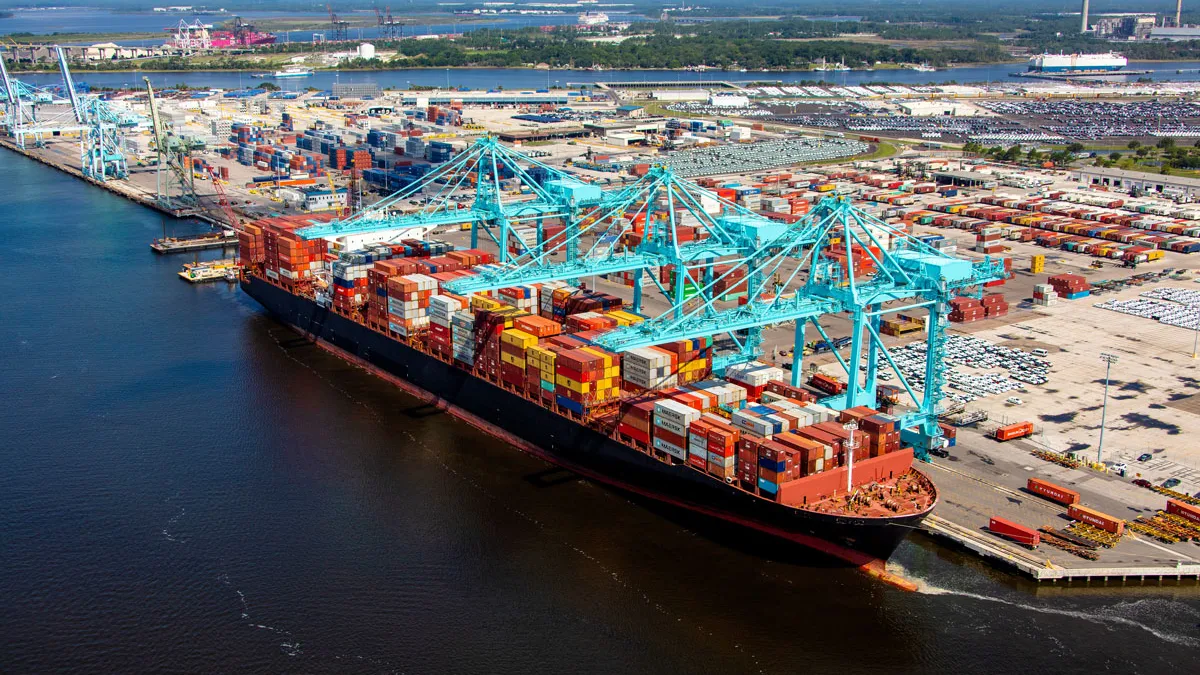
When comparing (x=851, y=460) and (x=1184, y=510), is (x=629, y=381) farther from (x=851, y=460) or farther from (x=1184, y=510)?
(x=1184, y=510)

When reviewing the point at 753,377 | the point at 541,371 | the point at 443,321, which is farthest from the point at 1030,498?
the point at 443,321

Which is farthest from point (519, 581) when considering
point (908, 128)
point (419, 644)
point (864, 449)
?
point (908, 128)

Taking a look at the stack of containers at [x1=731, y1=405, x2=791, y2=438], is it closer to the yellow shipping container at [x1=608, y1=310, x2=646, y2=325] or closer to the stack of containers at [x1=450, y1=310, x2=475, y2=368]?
the yellow shipping container at [x1=608, y1=310, x2=646, y2=325]

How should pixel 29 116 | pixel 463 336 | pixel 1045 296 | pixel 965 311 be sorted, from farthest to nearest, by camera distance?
pixel 29 116 < pixel 1045 296 < pixel 965 311 < pixel 463 336

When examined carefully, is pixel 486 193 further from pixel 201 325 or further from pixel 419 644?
pixel 419 644

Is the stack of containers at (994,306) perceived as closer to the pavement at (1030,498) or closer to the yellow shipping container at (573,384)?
the pavement at (1030,498)

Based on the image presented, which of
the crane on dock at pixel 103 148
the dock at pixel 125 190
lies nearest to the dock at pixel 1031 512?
the dock at pixel 125 190
